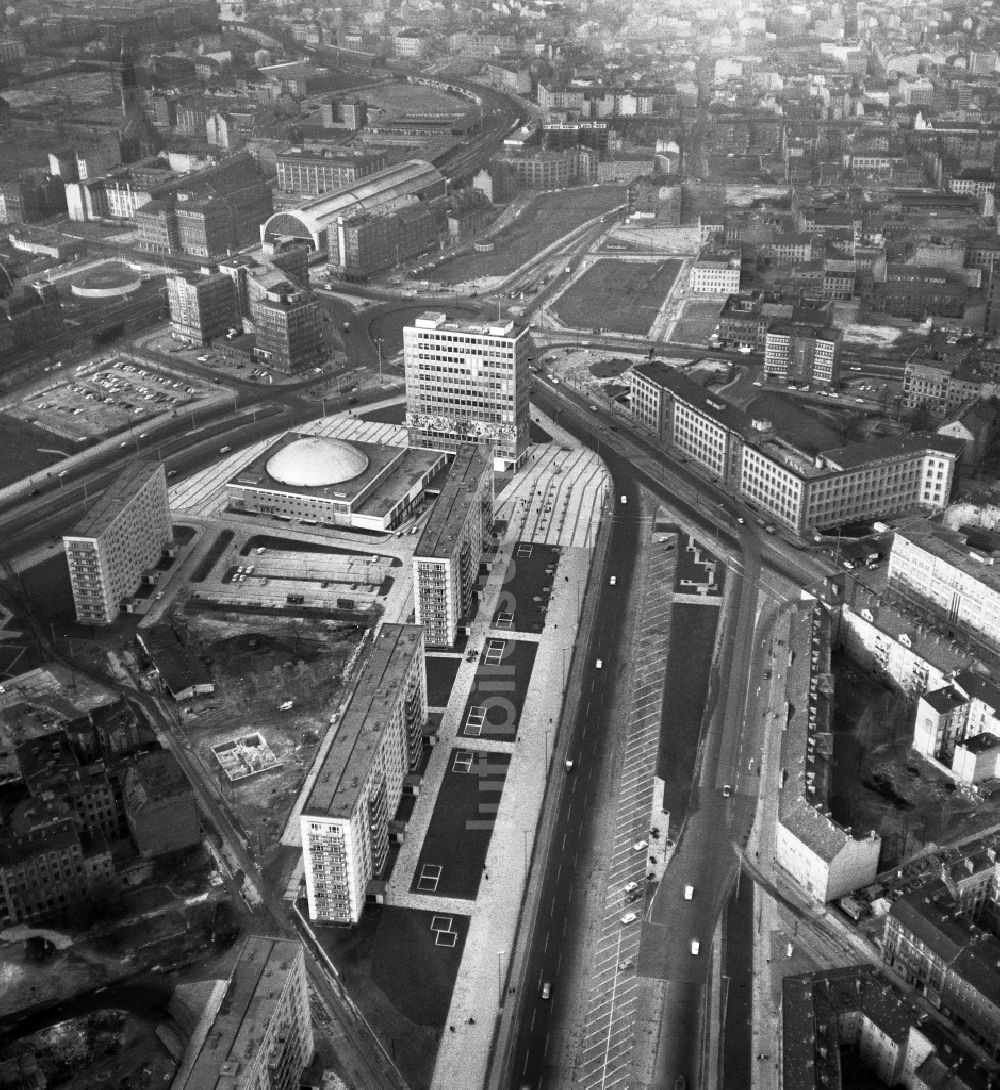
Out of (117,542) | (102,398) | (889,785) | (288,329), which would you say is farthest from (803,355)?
(117,542)

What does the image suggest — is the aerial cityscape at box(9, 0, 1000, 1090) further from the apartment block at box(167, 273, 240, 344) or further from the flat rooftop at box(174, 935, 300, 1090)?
the apartment block at box(167, 273, 240, 344)

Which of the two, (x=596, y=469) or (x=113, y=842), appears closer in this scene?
(x=113, y=842)

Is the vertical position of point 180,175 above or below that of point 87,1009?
above

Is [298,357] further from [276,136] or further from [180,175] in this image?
[276,136]

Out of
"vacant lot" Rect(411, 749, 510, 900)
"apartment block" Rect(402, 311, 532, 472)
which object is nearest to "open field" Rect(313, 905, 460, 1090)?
"vacant lot" Rect(411, 749, 510, 900)

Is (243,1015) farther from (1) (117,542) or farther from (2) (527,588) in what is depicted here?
(2) (527,588)

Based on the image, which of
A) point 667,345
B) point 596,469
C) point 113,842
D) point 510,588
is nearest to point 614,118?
point 667,345
